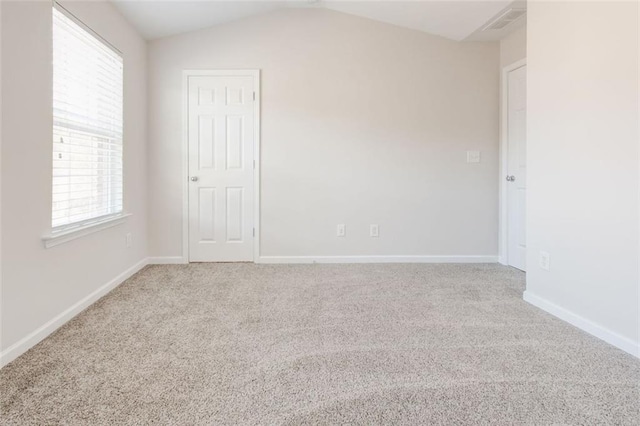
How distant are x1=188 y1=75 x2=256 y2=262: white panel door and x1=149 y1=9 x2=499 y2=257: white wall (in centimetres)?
15

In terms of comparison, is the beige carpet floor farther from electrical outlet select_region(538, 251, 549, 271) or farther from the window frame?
the window frame

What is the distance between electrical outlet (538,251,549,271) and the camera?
8.50 ft

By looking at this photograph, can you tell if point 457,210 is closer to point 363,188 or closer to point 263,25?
point 363,188

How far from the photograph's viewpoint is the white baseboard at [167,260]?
3.91m

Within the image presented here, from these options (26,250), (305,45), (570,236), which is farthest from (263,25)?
(570,236)

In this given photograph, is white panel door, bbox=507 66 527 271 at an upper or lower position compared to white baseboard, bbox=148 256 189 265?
upper

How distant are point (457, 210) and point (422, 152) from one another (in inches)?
29.2

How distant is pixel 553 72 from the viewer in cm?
250

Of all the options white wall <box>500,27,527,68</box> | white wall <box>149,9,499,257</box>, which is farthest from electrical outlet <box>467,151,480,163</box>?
white wall <box>500,27,527,68</box>

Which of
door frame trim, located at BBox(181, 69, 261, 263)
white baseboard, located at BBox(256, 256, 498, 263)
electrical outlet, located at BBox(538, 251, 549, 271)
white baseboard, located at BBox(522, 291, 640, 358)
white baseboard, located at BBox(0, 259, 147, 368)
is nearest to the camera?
white baseboard, located at BBox(0, 259, 147, 368)

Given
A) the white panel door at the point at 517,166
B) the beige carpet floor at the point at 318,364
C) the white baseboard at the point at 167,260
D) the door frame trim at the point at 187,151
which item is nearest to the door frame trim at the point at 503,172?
the white panel door at the point at 517,166

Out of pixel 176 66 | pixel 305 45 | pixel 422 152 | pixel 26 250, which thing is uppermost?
pixel 305 45

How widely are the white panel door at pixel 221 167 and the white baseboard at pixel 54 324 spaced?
35.7 inches

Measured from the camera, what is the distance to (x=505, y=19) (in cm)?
337
